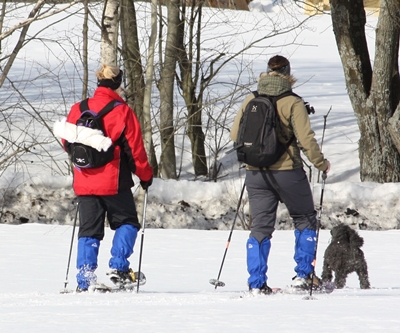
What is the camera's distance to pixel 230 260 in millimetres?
8312

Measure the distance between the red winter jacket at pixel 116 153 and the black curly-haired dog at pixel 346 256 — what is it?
1.71m

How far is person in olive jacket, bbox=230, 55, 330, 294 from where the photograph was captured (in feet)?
17.7

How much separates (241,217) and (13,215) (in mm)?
3241

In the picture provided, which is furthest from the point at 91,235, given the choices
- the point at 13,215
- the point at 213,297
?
the point at 13,215

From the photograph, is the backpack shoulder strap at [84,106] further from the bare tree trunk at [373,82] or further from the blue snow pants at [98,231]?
the bare tree trunk at [373,82]

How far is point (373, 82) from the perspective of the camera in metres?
12.0

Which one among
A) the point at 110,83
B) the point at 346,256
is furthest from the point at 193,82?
the point at 110,83

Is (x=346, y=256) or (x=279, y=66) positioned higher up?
(x=279, y=66)

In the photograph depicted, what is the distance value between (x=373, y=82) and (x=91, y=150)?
746 cm

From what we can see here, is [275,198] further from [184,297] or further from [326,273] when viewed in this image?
[326,273]

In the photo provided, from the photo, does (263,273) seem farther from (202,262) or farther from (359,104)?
(359,104)

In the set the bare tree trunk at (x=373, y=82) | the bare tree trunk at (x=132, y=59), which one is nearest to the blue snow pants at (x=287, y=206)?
the bare tree trunk at (x=132, y=59)

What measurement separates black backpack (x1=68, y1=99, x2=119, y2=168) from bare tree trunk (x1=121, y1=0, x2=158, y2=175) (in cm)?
579

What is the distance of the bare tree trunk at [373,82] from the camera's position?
39.0ft
